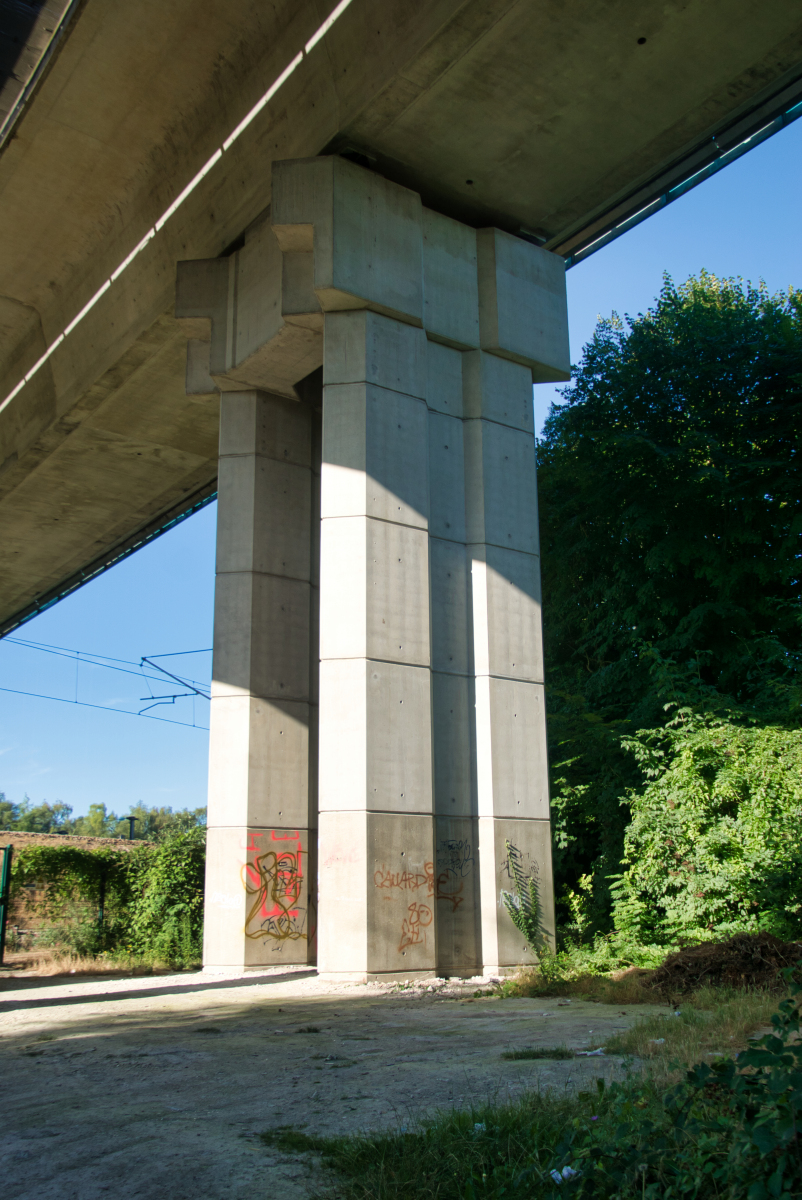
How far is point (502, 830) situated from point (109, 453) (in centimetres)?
1468

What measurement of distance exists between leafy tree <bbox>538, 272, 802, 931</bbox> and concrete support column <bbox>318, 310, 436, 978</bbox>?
415cm

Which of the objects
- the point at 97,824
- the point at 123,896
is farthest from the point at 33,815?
the point at 123,896

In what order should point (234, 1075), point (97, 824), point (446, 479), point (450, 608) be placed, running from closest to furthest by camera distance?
point (234, 1075) < point (450, 608) < point (446, 479) < point (97, 824)

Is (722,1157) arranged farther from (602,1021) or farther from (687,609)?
(687,609)

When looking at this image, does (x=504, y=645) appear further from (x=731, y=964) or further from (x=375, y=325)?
(x=731, y=964)

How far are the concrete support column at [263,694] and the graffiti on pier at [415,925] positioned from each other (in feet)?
10.8

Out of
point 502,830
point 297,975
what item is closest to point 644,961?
point 502,830

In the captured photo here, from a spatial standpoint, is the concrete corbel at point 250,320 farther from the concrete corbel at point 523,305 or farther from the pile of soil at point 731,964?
the pile of soil at point 731,964

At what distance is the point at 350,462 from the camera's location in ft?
45.6

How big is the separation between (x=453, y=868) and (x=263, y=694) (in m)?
4.41

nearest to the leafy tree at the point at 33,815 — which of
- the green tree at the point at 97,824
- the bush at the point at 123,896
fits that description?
the green tree at the point at 97,824

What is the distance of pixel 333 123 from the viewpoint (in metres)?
14.4

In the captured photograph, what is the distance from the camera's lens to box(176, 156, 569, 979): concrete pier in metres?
13.1

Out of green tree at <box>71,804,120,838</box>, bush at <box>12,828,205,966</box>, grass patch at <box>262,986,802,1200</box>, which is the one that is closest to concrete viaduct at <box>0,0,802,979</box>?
bush at <box>12,828,205,966</box>
